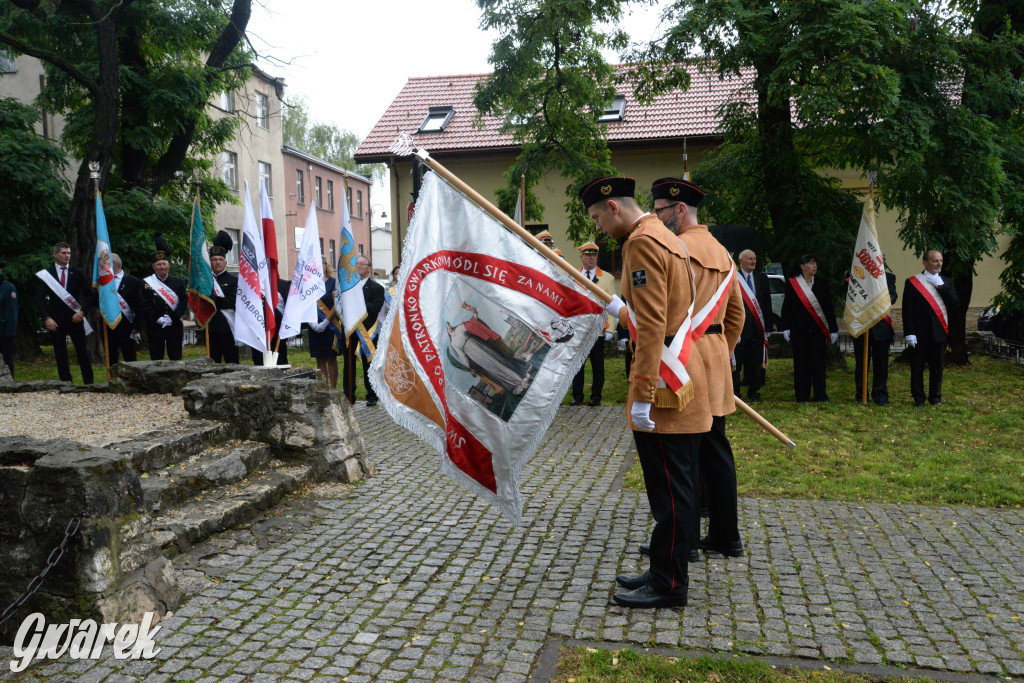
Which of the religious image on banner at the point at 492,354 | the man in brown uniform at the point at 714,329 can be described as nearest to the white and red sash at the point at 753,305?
the man in brown uniform at the point at 714,329

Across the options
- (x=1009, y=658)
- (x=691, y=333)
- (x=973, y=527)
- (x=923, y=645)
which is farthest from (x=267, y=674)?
(x=973, y=527)

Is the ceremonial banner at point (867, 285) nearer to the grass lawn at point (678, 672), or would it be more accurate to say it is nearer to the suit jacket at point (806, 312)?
the suit jacket at point (806, 312)

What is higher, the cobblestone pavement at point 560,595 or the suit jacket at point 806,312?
the suit jacket at point 806,312

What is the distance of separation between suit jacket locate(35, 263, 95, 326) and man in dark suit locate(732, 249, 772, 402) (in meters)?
9.02

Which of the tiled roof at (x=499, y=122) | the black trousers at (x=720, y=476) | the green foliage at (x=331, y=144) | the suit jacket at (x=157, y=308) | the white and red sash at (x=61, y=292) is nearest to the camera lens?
the black trousers at (x=720, y=476)

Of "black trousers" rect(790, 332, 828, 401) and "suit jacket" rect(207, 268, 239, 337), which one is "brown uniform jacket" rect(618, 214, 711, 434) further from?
"suit jacket" rect(207, 268, 239, 337)

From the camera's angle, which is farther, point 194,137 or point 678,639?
point 194,137

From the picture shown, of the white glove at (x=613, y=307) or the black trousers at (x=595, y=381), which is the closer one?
the white glove at (x=613, y=307)

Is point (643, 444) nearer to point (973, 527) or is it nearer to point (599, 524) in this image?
point (599, 524)

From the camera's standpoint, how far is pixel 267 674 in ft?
11.7

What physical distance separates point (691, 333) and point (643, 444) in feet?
2.06

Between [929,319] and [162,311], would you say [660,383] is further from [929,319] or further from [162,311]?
[162,311]

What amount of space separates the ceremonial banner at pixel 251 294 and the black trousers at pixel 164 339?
8.14 ft

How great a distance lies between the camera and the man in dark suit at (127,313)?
11.6m
